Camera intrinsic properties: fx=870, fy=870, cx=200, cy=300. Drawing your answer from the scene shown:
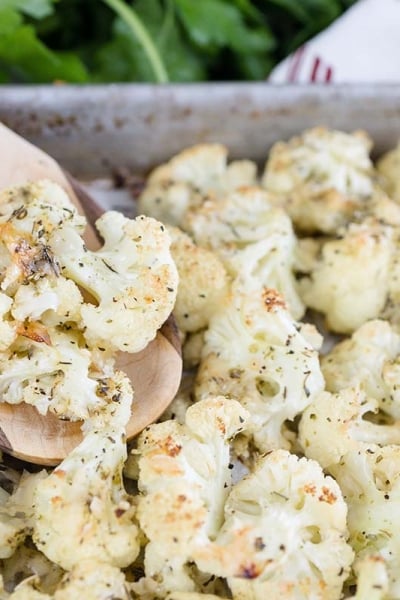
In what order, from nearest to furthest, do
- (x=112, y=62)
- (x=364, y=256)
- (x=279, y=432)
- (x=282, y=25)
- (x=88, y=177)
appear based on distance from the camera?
(x=279, y=432) < (x=364, y=256) < (x=88, y=177) < (x=112, y=62) < (x=282, y=25)

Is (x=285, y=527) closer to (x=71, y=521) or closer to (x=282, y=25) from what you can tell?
(x=71, y=521)

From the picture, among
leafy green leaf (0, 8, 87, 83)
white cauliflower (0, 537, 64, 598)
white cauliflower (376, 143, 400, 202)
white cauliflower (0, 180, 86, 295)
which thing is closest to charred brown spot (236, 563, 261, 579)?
white cauliflower (0, 537, 64, 598)

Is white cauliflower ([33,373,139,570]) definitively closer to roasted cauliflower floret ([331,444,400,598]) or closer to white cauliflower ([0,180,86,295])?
white cauliflower ([0,180,86,295])

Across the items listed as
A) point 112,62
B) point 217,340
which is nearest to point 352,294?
point 217,340

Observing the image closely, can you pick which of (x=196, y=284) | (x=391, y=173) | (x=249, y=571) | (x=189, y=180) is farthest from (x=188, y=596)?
(x=391, y=173)

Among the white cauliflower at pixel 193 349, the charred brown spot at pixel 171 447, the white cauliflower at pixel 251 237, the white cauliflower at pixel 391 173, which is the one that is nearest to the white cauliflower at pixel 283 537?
the charred brown spot at pixel 171 447

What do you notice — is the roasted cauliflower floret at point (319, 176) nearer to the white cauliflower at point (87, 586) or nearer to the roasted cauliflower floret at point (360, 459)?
the roasted cauliflower floret at point (360, 459)
